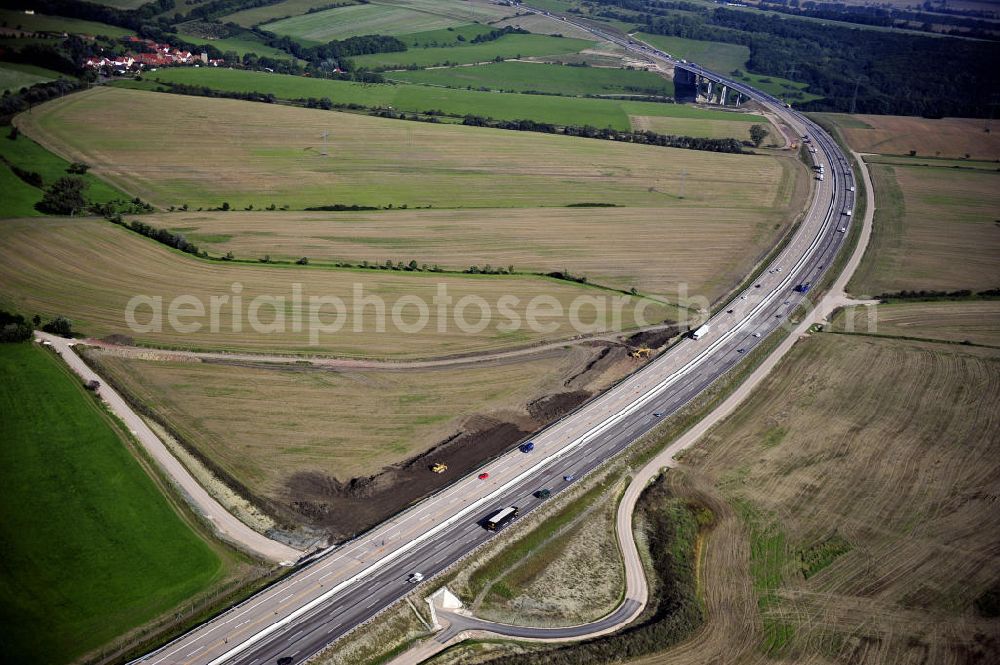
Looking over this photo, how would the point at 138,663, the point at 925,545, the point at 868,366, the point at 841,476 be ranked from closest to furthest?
the point at 138,663 → the point at 925,545 → the point at 841,476 → the point at 868,366

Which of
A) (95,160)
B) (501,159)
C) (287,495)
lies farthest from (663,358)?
(95,160)

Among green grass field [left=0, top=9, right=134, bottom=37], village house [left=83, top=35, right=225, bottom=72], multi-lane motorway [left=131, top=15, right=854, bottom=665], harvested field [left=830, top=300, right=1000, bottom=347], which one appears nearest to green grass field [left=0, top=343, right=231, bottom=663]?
multi-lane motorway [left=131, top=15, right=854, bottom=665]

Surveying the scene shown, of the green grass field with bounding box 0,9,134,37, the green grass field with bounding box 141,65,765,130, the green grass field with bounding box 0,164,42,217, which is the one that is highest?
the green grass field with bounding box 0,9,134,37

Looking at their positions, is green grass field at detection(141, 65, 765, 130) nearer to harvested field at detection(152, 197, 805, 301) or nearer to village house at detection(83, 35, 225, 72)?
village house at detection(83, 35, 225, 72)

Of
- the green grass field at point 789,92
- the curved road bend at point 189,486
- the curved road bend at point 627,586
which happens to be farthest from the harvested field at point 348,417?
the green grass field at point 789,92

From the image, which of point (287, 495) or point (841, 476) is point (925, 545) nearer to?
point (841, 476)

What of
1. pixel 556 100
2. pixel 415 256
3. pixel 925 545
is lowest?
pixel 925 545
